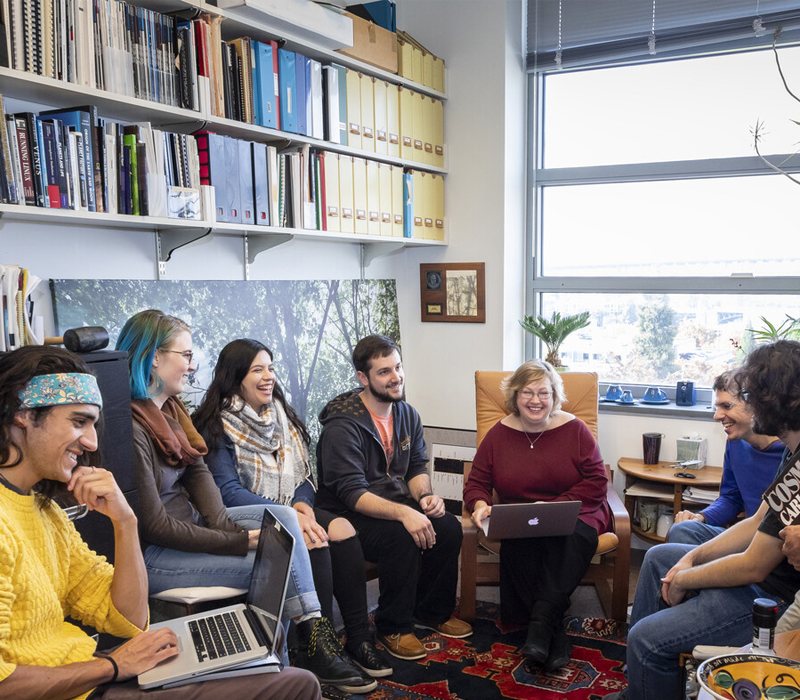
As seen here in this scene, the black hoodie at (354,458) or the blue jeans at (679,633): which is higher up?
the black hoodie at (354,458)

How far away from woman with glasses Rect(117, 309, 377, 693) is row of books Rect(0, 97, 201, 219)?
0.36m

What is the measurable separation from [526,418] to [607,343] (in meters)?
1.20

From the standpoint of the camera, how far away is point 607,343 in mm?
3951

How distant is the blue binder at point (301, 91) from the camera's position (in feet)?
9.49

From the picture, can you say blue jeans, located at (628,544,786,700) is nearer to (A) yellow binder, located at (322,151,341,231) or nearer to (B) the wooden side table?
(B) the wooden side table

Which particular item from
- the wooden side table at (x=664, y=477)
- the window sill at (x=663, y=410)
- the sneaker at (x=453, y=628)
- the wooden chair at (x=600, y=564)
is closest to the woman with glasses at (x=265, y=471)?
the sneaker at (x=453, y=628)

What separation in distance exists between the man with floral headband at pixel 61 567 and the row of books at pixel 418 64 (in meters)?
2.51

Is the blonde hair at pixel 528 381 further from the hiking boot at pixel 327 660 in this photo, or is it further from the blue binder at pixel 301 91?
the blue binder at pixel 301 91

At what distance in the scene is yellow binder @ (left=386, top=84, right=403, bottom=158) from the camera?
11.3ft

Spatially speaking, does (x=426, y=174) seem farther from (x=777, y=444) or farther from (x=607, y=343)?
(x=777, y=444)

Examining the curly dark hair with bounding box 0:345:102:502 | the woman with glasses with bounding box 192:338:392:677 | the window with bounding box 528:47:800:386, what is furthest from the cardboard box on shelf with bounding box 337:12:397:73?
the curly dark hair with bounding box 0:345:102:502

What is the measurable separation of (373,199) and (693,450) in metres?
1.87

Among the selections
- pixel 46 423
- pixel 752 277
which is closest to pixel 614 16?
pixel 752 277

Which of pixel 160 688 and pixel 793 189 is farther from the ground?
pixel 793 189
